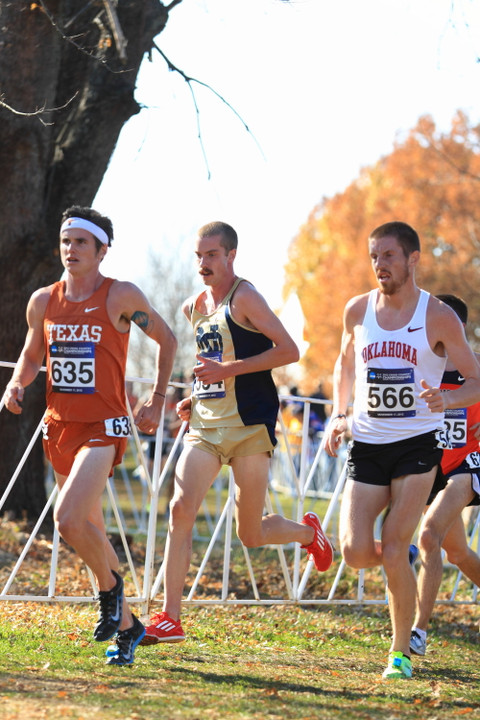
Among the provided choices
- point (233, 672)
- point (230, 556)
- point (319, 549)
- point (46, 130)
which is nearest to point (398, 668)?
point (233, 672)

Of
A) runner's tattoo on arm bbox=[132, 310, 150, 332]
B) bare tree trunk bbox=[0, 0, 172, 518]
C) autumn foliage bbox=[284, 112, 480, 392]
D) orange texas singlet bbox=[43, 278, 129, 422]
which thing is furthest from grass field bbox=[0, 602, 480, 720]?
autumn foliage bbox=[284, 112, 480, 392]

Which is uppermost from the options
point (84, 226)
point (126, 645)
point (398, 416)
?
point (84, 226)

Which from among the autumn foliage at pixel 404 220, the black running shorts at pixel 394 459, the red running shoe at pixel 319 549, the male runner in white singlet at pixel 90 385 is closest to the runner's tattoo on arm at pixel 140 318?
the male runner in white singlet at pixel 90 385

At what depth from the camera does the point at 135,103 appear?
28.6 ft

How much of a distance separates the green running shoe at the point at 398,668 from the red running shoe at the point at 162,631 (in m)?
1.06

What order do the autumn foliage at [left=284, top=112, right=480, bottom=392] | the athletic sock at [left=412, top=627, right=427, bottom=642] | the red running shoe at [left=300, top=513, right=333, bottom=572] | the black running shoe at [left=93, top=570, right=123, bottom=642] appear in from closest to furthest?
the black running shoe at [left=93, top=570, right=123, bottom=642], the athletic sock at [left=412, top=627, right=427, bottom=642], the red running shoe at [left=300, top=513, right=333, bottom=572], the autumn foliage at [left=284, top=112, right=480, bottom=392]

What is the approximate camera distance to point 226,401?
5062mm

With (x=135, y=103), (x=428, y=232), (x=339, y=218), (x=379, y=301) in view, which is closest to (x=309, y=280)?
(x=339, y=218)

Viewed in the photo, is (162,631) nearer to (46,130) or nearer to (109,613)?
(109,613)

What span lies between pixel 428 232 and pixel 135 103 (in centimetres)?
2783

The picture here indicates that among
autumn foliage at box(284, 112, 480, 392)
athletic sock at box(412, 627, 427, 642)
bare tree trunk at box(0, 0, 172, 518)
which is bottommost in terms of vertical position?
athletic sock at box(412, 627, 427, 642)

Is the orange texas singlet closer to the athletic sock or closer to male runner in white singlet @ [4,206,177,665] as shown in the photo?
male runner in white singlet @ [4,206,177,665]

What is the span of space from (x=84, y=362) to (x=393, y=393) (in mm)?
1557

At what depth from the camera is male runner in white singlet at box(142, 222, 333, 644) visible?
194 inches
